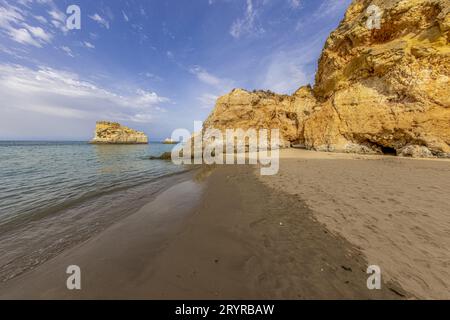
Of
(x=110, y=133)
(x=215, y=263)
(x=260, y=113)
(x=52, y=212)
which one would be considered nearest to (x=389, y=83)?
(x=260, y=113)

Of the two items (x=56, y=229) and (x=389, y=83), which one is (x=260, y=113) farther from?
(x=56, y=229)

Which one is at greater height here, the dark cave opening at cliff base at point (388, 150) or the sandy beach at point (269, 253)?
the dark cave opening at cliff base at point (388, 150)

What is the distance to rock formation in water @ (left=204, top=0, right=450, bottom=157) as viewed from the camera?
49.4 feet

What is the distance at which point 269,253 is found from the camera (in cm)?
338

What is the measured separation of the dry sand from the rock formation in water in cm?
1181

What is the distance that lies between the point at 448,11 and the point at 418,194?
67.5 ft

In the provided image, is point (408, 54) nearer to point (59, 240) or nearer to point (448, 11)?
point (448, 11)

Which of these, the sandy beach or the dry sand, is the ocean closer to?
the sandy beach

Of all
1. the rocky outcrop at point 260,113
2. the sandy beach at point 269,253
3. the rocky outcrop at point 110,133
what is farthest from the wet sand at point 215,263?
the rocky outcrop at point 110,133

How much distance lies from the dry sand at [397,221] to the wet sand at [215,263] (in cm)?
32

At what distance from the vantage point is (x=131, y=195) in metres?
8.23

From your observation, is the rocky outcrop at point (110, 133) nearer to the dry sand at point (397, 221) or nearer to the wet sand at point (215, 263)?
the wet sand at point (215, 263)

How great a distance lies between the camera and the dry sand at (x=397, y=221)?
8.49ft
